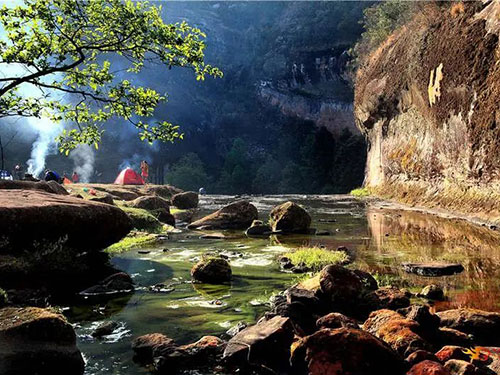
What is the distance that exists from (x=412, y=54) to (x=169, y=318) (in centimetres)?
2635

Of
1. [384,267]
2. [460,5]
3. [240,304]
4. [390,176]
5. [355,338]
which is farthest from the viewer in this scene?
[390,176]

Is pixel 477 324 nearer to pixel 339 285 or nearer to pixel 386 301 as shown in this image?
pixel 386 301

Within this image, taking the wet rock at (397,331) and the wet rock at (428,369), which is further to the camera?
the wet rock at (397,331)

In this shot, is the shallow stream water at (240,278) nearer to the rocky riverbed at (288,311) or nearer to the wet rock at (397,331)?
the rocky riverbed at (288,311)

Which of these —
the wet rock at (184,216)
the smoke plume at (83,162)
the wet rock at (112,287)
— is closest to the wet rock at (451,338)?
the wet rock at (112,287)

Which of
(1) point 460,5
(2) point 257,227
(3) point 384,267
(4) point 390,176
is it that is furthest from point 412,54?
(3) point 384,267

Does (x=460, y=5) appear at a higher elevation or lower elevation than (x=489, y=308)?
higher

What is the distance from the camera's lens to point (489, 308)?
7.08 meters

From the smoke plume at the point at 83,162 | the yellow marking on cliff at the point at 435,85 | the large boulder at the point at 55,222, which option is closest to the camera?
the large boulder at the point at 55,222

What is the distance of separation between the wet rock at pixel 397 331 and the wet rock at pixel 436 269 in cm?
403

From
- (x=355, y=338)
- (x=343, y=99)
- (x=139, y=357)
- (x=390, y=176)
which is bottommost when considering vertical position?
(x=139, y=357)

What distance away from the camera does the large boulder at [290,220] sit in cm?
1795

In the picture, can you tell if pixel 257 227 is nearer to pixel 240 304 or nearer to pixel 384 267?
pixel 384 267

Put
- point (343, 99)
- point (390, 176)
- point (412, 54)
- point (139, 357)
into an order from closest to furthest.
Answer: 1. point (139, 357)
2. point (412, 54)
3. point (390, 176)
4. point (343, 99)
